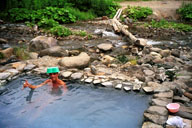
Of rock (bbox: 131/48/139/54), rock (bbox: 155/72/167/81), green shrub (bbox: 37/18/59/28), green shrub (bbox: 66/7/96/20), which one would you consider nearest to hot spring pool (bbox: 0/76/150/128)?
rock (bbox: 155/72/167/81)

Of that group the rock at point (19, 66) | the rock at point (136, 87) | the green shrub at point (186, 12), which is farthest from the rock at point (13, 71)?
the green shrub at point (186, 12)

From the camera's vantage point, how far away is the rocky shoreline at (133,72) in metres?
4.15

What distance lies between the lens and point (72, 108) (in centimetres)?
451

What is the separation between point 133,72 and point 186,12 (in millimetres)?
11601

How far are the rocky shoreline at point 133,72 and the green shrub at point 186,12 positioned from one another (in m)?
8.04

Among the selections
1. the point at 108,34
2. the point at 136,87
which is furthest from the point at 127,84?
the point at 108,34

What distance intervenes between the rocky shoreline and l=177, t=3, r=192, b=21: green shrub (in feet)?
26.4

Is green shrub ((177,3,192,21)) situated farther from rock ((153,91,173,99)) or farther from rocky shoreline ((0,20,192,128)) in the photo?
rock ((153,91,173,99))

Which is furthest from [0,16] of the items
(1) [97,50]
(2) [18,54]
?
(1) [97,50]

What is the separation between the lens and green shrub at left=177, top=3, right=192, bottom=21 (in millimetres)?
14755

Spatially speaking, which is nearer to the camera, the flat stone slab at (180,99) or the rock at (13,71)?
the flat stone slab at (180,99)

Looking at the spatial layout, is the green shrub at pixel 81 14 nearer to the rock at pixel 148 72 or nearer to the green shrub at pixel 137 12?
the green shrub at pixel 137 12

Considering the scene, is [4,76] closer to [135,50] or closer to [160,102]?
[160,102]

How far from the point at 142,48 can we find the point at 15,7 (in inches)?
396
